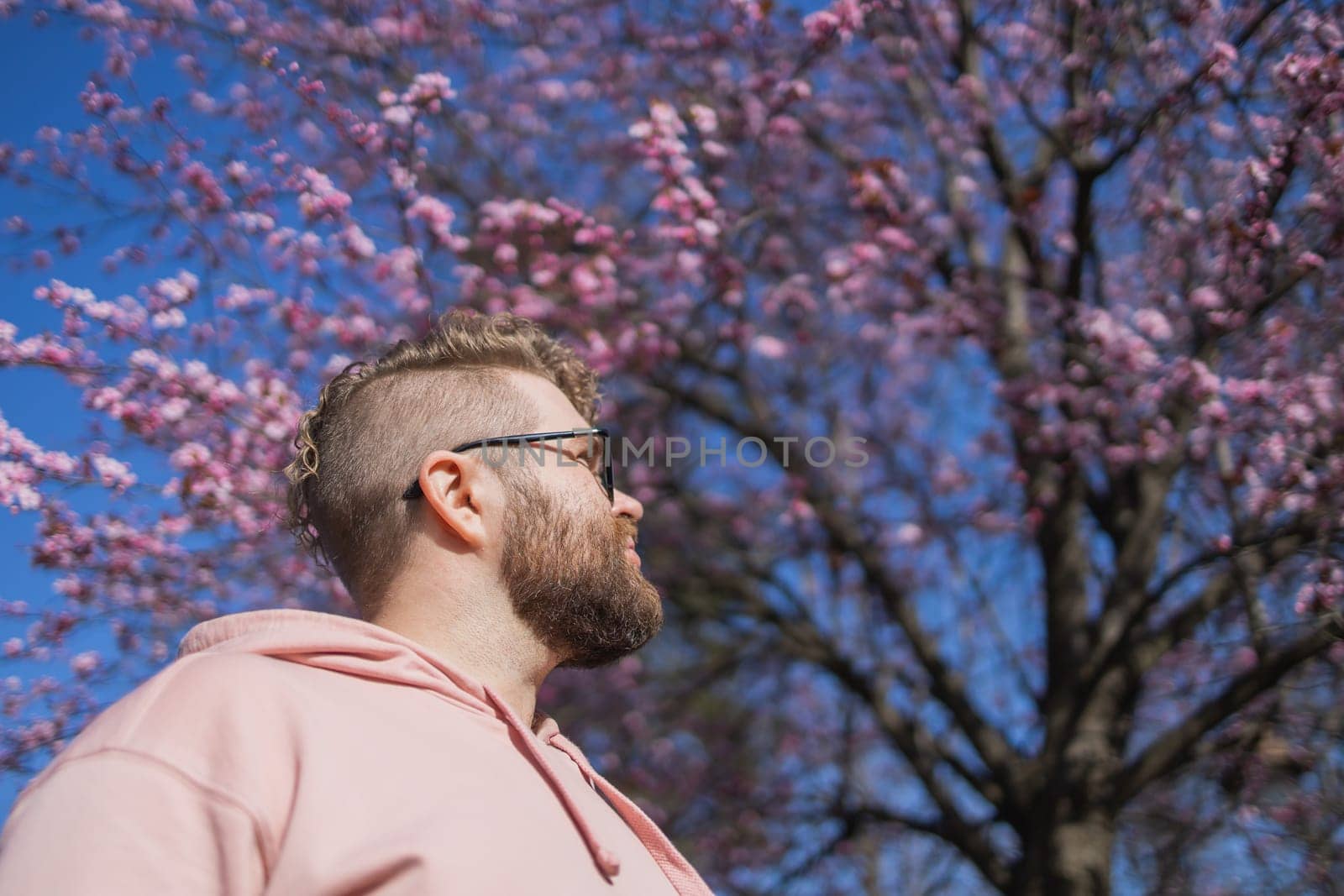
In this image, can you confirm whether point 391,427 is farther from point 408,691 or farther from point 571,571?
point 408,691

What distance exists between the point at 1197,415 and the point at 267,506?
164 inches

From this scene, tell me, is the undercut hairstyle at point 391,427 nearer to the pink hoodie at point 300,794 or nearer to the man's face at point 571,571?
the man's face at point 571,571

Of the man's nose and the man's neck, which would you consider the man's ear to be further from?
the man's nose

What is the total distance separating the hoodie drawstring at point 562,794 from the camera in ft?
5.31

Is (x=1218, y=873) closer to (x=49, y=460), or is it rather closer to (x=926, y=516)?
(x=926, y=516)

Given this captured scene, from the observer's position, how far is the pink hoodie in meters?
1.28

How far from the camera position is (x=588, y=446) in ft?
7.22

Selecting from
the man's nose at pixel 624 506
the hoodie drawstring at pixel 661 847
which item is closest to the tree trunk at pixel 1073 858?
the hoodie drawstring at pixel 661 847

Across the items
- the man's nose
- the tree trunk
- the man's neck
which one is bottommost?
the man's neck

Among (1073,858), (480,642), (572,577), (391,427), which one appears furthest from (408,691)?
(1073,858)

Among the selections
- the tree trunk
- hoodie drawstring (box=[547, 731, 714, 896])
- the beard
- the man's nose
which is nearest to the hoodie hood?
the beard

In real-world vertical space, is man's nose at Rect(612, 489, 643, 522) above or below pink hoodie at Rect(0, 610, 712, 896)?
above

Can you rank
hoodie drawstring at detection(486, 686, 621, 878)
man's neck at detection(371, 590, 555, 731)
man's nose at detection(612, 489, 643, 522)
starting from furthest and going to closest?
1. man's nose at detection(612, 489, 643, 522)
2. man's neck at detection(371, 590, 555, 731)
3. hoodie drawstring at detection(486, 686, 621, 878)

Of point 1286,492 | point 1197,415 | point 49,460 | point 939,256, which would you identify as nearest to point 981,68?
point 939,256
